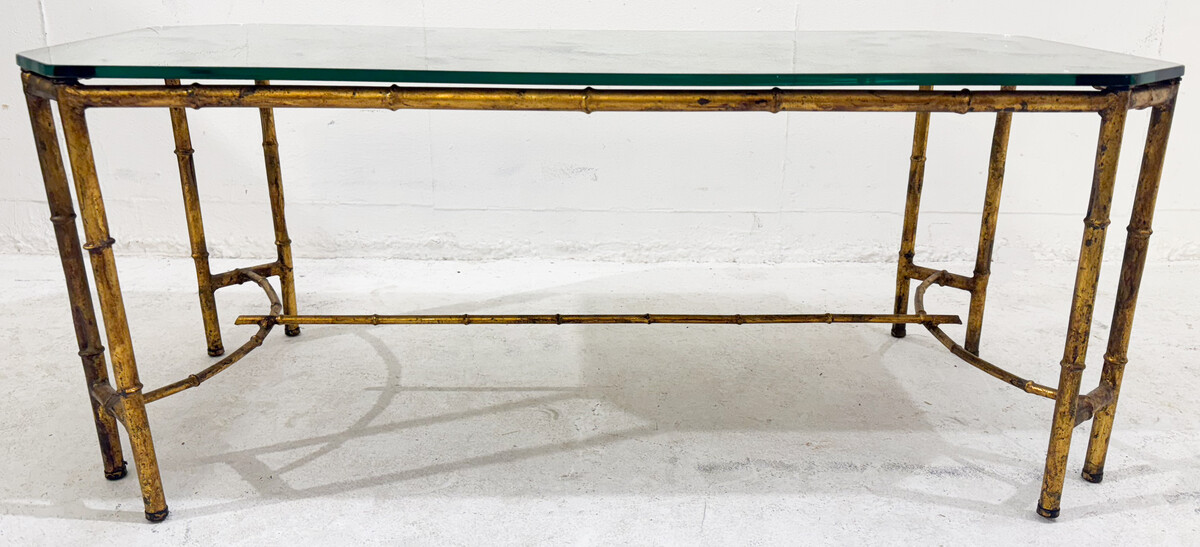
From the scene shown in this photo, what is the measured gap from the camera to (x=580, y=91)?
177cm

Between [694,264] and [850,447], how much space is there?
5.67ft

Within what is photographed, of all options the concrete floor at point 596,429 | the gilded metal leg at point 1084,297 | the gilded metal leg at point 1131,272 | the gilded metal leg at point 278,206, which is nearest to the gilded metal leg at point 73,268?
the concrete floor at point 596,429

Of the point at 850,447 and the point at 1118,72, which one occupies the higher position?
the point at 1118,72

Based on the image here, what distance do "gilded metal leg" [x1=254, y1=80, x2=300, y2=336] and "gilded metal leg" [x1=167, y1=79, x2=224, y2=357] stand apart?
0.69 ft

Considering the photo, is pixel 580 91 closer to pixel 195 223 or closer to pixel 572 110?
pixel 572 110

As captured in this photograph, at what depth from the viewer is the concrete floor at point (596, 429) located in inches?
78.7

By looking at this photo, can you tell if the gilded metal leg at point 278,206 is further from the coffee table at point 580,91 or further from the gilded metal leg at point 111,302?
the gilded metal leg at point 111,302

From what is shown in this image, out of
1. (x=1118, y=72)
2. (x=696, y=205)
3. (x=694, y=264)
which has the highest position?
(x=1118, y=72)

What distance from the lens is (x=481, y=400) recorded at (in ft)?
8.49

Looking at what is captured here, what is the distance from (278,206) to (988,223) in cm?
216

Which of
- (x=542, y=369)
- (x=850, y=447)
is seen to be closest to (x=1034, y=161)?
(x=850, y=447)

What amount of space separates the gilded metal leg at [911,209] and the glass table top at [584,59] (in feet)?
1.08

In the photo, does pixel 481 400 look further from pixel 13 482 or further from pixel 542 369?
pixel 13 482

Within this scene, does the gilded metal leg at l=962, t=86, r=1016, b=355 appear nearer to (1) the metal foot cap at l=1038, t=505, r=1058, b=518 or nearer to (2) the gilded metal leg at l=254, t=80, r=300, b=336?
(1) the metal foot cap at l=1038, t=505, r=1058, b=518
